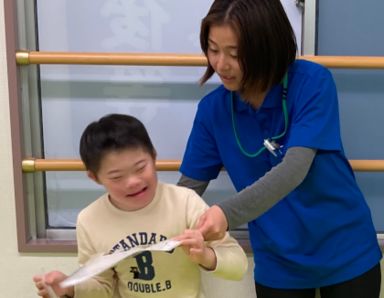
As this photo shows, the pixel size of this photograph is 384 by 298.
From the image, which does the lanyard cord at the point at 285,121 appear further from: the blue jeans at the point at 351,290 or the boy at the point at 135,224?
the blue jeans at the point at 351,290

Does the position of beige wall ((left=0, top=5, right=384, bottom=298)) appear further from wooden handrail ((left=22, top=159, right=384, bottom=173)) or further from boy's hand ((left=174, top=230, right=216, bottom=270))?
boy's hand ((left=174, top=230, right=216, bottom=270))

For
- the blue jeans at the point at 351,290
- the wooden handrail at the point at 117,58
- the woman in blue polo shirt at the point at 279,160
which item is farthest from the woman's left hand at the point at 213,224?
the wooden handrail at the point at 117,58

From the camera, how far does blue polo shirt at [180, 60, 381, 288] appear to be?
38.9 inches

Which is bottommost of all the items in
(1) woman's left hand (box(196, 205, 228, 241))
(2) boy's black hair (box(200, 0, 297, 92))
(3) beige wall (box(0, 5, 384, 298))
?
(3) beige wall (box(0, 5, 384, 298))

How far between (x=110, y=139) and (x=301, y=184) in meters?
0.42

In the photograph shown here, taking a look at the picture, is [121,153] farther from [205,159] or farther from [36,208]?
[36,208]

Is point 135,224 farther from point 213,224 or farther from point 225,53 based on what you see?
point 225,53

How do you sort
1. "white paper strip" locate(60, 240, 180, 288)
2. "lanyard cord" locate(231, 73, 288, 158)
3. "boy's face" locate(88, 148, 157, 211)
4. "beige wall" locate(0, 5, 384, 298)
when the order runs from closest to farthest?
"white paper strip" locate(60, 240, 180, 288) < "boy's face" locate(88, 148, 157, 211) < "lanyard cord" locate(231, 73, 288, 158) < "beige wall" locate(0, 5, 384, 298)

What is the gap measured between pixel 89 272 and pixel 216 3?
0.55 meters

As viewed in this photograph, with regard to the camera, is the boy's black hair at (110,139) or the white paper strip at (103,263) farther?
the boy's black hair at (110,139)

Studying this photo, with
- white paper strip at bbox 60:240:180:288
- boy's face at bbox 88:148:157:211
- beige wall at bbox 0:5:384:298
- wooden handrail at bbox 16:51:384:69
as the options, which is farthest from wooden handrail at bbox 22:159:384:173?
white paper strip at bbox 60:240:180:288

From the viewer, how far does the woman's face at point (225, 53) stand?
3.08 ft

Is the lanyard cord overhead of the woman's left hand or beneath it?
overhead

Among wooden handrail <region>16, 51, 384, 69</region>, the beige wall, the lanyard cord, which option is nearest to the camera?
→ the lanyard cord
